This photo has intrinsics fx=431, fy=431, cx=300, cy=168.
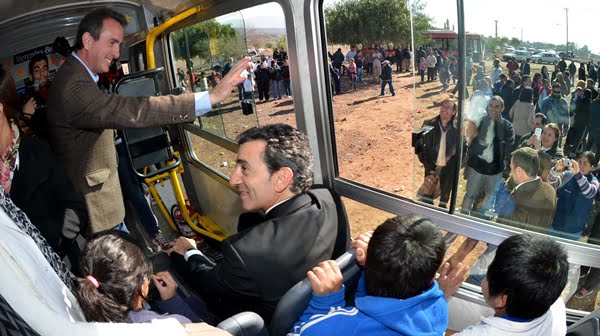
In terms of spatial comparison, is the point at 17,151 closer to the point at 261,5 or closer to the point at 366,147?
the point at 261,5

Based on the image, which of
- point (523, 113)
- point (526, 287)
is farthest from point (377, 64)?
point (526, 287)

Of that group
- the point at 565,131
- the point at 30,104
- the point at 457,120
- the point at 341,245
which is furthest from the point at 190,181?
the point at 565,131

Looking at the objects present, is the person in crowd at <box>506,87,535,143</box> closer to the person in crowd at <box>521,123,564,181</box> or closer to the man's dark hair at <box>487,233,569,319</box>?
the person in crowd at <box>521,123,564,181</box>

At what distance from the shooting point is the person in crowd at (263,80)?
9.41ft

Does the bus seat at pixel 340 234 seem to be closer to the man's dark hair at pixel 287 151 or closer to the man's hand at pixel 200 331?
the man's dark hair at pixel 287 151

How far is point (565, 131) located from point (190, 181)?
3.56m

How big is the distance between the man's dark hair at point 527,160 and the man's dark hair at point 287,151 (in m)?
0.82

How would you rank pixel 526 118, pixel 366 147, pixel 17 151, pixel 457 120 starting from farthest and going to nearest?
pixel 366 147 < pixel 17 151 < pixel 457 120 < pixel 526 118

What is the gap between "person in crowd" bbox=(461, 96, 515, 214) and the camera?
1681 mm

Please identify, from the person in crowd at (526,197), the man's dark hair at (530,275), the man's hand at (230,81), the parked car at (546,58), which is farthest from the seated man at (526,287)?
the man's hand at (230,81)

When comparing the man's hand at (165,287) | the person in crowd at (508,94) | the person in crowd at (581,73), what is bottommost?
the man's hand at (165,287)

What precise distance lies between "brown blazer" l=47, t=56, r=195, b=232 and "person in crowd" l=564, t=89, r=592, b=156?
156 cm

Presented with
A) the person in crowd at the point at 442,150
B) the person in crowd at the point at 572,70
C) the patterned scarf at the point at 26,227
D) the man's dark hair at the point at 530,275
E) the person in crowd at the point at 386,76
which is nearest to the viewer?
the patterned scarf at the point at 26,227

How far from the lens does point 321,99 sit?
7.65 feet
